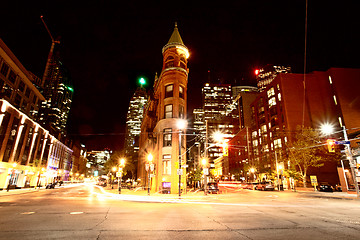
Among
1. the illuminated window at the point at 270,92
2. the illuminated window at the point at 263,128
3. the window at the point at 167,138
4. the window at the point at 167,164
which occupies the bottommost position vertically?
the window at the point at 167,164

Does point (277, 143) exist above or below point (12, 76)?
below

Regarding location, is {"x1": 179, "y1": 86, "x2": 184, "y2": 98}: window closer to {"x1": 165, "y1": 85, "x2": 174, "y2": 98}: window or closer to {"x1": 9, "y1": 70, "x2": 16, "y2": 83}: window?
{"x1": 165, "y1": 85, "x2": 174, "y2": 98}: window

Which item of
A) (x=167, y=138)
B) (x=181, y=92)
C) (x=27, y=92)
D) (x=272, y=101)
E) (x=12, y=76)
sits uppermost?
(x=272, y=101)

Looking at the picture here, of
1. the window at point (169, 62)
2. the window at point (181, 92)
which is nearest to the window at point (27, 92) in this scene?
the window at point (169, 62)

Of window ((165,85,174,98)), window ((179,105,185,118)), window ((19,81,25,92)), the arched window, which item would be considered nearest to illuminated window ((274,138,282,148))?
window ((179,105,185,118))

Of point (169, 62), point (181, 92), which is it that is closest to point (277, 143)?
point (181, 92)

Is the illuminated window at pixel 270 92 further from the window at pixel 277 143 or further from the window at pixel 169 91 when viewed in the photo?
the window at pixel 169 91

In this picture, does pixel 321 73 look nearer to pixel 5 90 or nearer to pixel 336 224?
pixel 336 224

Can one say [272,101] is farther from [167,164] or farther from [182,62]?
[167,164]

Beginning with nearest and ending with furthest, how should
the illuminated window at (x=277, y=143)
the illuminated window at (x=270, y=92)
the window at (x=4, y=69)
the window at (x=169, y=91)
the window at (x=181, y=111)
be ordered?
the window at (x=181, y=111) < the window at (x=169, y=91) < the window at (x=4, y=69) < the illuminated window at (x=277, y=143) < the illuminated window at (x=270, y=92)

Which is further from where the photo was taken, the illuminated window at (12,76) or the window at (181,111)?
the illuminated window at (12,76)

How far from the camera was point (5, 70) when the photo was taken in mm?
44438

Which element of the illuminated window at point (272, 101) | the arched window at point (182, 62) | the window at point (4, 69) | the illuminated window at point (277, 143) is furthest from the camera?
the illuminated window at point (272, 101)

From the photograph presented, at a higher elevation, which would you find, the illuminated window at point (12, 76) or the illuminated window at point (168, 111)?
the illuminated window at point (12, 76)
